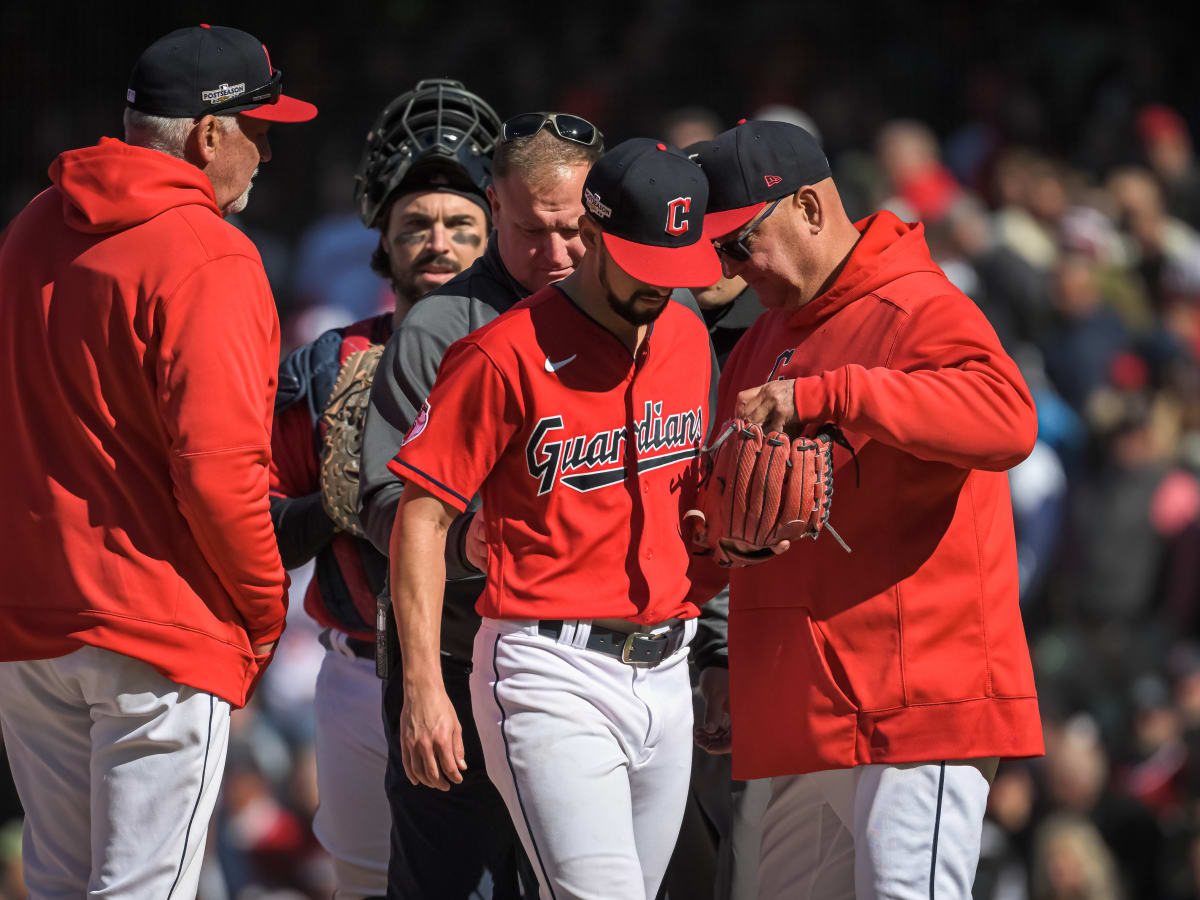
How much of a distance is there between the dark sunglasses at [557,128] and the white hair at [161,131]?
2.15 ft

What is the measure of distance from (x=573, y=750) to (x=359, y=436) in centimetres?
102

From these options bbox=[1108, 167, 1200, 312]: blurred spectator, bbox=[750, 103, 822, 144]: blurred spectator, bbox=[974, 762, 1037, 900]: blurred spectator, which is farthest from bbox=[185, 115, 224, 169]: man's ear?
bbox=[1108, 167, 1200, 312]: blurred spectator

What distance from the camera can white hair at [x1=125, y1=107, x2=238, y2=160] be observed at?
2973mm

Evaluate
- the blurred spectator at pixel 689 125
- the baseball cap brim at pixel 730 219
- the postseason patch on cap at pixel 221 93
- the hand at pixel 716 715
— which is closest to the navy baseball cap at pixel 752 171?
the baseball cap brim at pixel 730 219

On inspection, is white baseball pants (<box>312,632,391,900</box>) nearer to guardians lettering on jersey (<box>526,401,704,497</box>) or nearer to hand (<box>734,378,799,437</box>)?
guardians lettering on jersey (<box>526,401,704,497</box>)

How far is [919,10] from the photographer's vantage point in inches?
367

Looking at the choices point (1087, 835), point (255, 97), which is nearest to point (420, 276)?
point (255, 97)

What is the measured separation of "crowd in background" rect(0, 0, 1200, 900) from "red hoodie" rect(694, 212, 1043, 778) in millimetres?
3402

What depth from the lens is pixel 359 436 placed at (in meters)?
3.41

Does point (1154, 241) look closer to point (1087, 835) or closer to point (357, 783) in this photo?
point (1087, 835)

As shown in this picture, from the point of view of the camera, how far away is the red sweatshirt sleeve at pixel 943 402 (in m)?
2.65

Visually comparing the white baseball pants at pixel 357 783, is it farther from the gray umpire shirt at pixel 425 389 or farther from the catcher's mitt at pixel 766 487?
the catcher's mitt at pixel 766 487

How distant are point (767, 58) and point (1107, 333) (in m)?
2.58

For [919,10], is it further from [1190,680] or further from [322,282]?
[1190,680]
